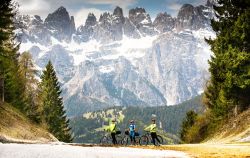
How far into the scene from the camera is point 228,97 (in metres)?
54.4

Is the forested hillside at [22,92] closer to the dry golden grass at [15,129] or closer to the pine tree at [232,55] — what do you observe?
the dry golden grass at [15,129]

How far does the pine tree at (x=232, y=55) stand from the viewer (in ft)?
166

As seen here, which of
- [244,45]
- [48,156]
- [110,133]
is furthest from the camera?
[244,45]

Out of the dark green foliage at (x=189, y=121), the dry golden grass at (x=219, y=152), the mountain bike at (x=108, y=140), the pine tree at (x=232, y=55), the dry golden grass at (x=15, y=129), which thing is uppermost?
the pine tree at (x=232, y=55)

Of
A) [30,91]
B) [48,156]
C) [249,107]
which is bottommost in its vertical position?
[48,156]

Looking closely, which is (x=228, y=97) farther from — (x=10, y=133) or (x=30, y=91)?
(x=30, y=91)

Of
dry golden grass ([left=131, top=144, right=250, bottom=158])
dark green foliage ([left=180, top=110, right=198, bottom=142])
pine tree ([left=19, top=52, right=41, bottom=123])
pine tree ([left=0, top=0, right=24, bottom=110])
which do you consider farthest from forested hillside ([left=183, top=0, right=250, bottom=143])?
dark green foliage ([left=180, top=110, right=198, bottom=142])

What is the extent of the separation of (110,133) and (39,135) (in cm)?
2406

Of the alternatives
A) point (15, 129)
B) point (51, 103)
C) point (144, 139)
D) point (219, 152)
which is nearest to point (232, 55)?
point (144, 139)

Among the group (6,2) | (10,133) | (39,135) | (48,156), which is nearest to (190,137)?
(39,135)

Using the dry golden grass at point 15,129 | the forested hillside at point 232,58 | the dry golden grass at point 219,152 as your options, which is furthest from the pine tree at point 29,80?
the dry golden grass at point 219,152

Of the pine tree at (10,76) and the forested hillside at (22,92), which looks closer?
the forested hillside at (22,92)

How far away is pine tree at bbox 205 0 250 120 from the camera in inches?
1993

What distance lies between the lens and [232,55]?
51.7 m
